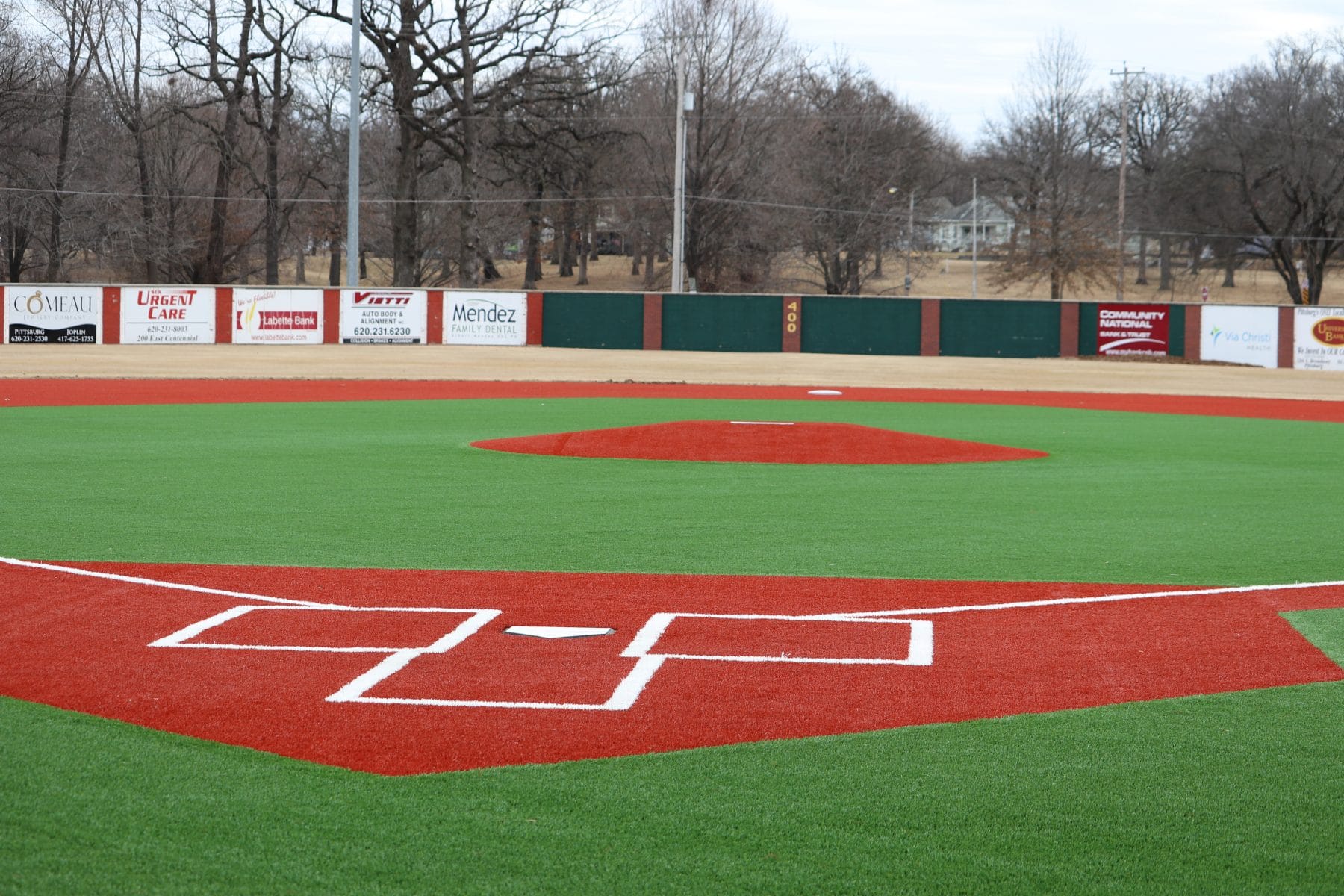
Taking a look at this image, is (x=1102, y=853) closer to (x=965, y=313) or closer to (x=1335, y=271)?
(x=965, y=313)

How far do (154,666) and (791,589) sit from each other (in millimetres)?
4108

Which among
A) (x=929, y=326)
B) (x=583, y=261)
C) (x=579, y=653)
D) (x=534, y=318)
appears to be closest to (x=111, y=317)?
(x=534, y=318)

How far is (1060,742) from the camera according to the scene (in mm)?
5602

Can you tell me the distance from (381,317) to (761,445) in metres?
21.7

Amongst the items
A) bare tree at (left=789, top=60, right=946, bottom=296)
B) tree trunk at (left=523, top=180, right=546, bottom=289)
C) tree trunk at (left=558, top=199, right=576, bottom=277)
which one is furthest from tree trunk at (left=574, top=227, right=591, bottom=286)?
bare tree at (left=789, top=60, right=946, bottom=296)

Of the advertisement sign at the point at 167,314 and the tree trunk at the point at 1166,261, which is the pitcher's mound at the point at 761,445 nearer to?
the advertisement sign at the point at 167,314

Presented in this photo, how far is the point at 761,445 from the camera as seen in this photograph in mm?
17922

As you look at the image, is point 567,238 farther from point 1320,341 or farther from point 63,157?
point 1320,341

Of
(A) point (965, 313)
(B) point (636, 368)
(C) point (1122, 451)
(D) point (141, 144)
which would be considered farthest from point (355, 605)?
(D) point (141, 144)

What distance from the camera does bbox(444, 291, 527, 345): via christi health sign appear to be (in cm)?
3753

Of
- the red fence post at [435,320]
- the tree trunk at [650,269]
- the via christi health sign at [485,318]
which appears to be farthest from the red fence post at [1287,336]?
the tree trunk at [650,269]

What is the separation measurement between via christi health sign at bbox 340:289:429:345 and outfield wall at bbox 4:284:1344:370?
4 cm

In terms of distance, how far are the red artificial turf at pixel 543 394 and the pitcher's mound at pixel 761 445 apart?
37.2 feet

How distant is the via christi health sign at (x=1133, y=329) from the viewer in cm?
3734
